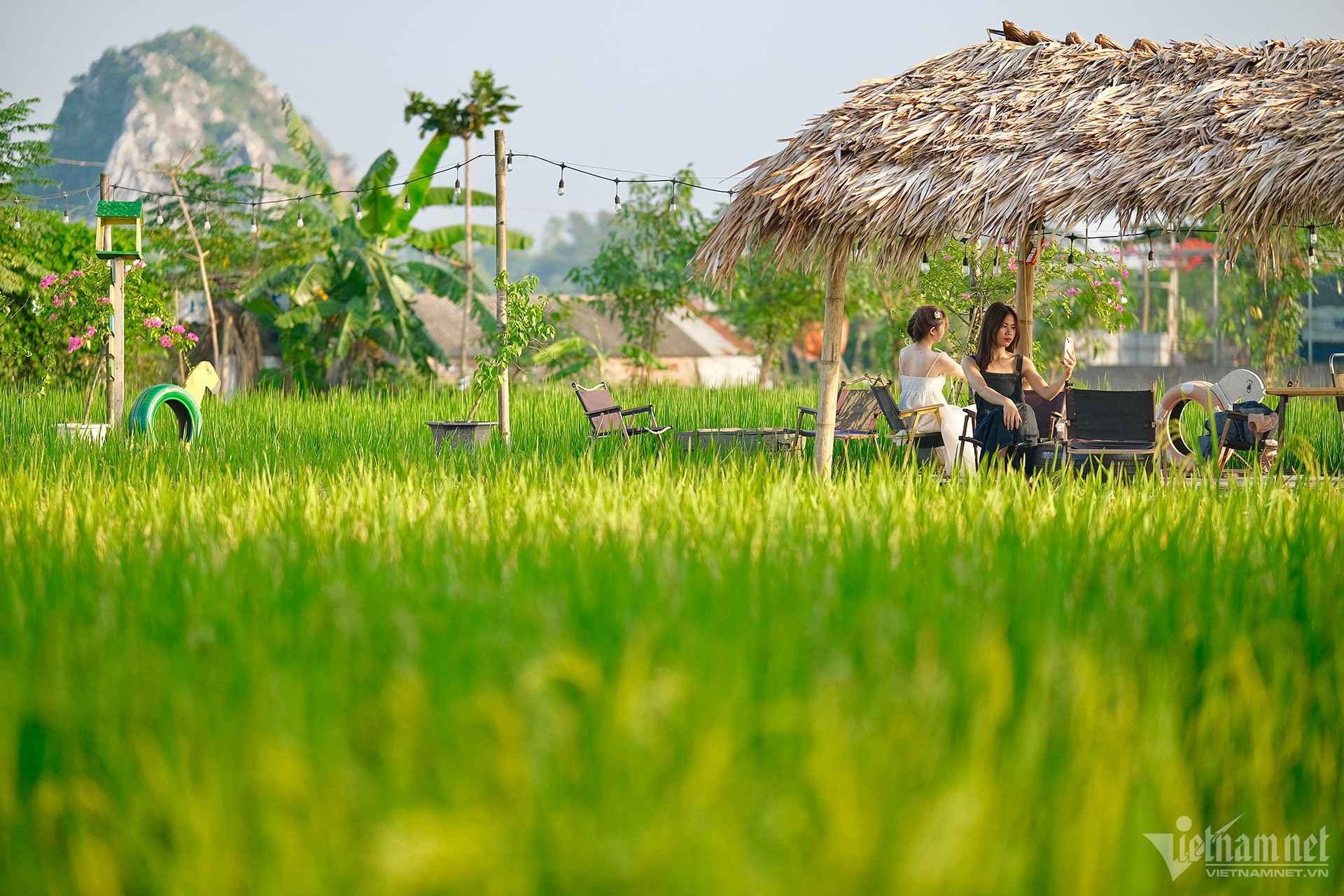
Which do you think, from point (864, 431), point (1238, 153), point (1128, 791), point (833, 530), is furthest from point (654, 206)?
point (1128, 791)

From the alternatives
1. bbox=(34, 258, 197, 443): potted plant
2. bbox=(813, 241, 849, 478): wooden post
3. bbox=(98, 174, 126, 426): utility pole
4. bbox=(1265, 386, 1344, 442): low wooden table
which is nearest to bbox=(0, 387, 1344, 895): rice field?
bbox=(813, 241, 849, 478): wooden post

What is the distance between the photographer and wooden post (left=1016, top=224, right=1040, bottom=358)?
26.7 ft

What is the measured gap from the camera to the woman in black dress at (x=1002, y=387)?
254 inches

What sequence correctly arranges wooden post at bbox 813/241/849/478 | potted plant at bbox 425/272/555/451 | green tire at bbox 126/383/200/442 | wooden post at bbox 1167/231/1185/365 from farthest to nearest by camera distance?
wooden post at bbox 1167/231/1185/365, potted plant at bbox 425/272/555/451, green tire at bbox 126/383/200/442, wooden post at bbox 813/241/849/478

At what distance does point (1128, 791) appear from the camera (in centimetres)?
151

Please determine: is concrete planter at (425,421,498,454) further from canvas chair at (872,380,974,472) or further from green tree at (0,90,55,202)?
green tree at (0,90,55,202)

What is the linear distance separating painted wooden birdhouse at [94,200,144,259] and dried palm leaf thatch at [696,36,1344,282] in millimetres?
5760

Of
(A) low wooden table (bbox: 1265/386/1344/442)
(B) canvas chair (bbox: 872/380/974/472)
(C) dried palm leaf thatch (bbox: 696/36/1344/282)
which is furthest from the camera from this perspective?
(A) low wooden table (bbox: 1265/386/1344/442)

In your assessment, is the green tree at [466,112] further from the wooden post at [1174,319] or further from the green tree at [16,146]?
the wooden post at [1174,319]

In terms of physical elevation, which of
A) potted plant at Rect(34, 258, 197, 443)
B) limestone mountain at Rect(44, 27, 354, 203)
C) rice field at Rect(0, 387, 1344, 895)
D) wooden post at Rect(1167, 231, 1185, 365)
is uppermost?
limestone mountain at Rect(44, 27, 354, 203)

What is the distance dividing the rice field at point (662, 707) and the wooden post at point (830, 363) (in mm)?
3220

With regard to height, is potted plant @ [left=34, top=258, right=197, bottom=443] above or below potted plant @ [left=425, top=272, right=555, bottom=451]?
above

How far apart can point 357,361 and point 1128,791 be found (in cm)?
1670

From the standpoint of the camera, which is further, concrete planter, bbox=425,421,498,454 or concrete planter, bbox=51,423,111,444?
concrete planter, bbox=425,421,498,454
